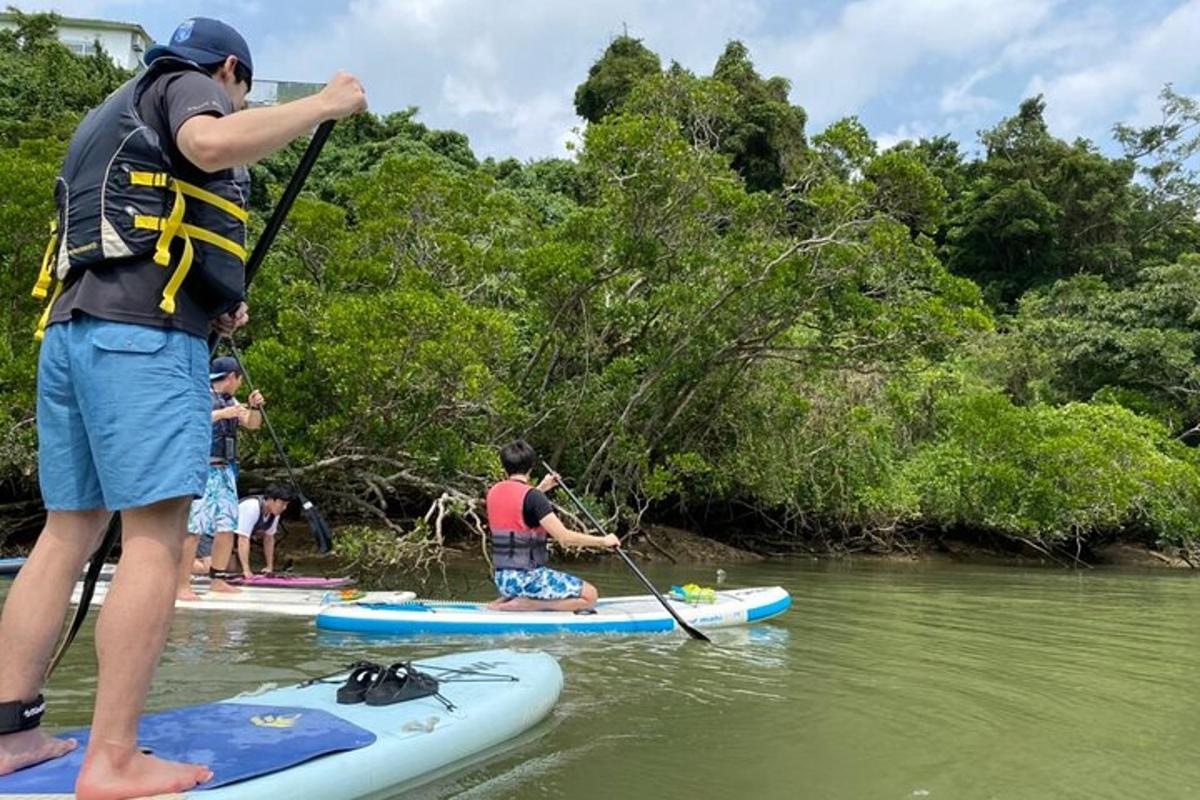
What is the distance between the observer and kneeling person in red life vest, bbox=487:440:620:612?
527 centimetres

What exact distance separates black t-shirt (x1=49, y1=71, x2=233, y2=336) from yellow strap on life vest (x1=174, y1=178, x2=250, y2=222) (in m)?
0.02

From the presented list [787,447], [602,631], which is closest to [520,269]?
[787,447]

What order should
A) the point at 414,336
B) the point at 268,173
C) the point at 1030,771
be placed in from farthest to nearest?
the point at 268,173, the point at 414,336, the point at 1030,771

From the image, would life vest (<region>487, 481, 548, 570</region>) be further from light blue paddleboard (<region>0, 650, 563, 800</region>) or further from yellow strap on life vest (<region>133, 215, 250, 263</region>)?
yellow strap on life vest (<region>133, 215, 250, 263</region>)

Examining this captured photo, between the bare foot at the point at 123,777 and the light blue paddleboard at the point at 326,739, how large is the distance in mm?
51

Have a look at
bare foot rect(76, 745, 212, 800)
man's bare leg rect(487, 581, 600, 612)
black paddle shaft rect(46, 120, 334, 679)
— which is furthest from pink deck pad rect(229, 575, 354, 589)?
bare foot rect(76, 745, 212, 800)

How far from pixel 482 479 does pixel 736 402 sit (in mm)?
5198

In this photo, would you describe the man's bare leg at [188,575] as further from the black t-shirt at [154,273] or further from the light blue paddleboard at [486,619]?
the black t-shirt at [154,273]

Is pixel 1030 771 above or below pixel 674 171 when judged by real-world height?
below

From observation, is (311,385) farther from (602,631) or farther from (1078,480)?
(1078,480)

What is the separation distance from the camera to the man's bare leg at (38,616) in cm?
203

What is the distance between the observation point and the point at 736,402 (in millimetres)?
13570

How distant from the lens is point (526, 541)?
5406 millimetres

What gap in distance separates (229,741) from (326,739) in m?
0.22
